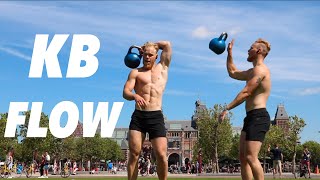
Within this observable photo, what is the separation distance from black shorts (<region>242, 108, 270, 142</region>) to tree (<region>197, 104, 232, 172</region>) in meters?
75.2

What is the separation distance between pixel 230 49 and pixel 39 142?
2773 inches

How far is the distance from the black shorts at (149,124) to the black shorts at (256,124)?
154 cm

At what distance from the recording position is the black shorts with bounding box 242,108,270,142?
362 inches

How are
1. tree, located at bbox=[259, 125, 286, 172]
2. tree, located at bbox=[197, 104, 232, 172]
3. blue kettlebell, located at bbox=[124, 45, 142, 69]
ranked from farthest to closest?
tree, located at bbox=[259, 125, 286, 172], tree, located at bbox=[197, 104, 232, 172], blue kettlebell, located at bbox=[124, 45, 142, 69]

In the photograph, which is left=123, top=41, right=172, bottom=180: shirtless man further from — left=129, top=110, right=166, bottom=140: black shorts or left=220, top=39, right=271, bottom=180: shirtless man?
left=220, top=39, right=271, bottom=180: shirtless man

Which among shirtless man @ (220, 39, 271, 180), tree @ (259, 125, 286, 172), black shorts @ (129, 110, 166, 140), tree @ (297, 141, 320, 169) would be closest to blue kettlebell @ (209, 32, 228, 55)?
shirtless man @ (220, 39, 271, 180)

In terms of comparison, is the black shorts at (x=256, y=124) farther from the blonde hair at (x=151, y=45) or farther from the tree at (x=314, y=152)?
the tree at (x=314, y=152)

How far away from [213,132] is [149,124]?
80.3 metres

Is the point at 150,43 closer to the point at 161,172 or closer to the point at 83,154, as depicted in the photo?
the point at 161,172

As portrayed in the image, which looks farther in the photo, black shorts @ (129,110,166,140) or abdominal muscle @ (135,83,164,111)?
abdominal muscle @ (135,83,164,111)

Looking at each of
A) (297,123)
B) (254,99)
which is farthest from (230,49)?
(297,123)

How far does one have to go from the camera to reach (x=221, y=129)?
291ft

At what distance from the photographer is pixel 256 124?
9242 mm

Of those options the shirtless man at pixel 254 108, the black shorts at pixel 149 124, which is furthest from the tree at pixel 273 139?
the black shorts at pixel 149 124
